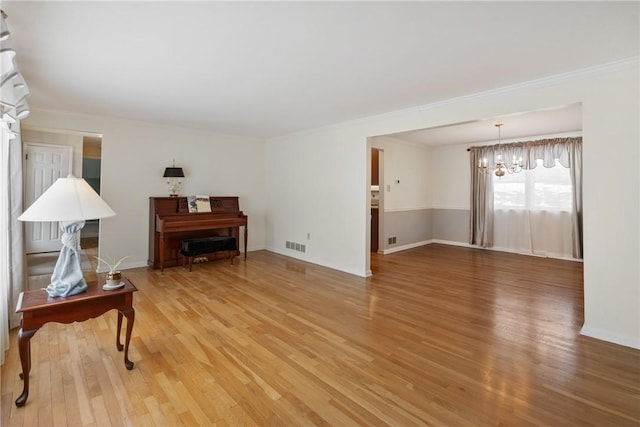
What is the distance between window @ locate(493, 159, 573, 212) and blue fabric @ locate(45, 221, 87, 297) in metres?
7.02

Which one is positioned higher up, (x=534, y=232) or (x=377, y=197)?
(x=377, y=197)

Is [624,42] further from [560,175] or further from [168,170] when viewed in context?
[168,170]

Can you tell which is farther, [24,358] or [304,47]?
[304,47]

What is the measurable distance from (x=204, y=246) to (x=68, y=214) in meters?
3.08

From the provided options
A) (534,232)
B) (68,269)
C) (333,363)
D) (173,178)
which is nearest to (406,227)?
(534,232)

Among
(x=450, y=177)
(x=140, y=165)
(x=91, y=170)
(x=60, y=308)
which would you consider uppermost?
(x=91, y=170)

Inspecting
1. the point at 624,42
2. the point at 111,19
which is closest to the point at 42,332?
the point at 111,19

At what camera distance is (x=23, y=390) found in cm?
177

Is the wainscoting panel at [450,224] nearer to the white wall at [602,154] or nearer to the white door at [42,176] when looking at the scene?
the white wall at [602,154]

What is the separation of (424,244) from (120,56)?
6694mm

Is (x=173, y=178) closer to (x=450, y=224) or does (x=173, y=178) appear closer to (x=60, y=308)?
(x=60, y=308)

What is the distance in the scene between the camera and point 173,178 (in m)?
5.25

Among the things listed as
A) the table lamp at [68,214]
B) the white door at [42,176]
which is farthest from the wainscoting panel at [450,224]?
the white door at [42,176]

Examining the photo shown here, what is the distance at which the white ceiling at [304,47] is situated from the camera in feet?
6.00
